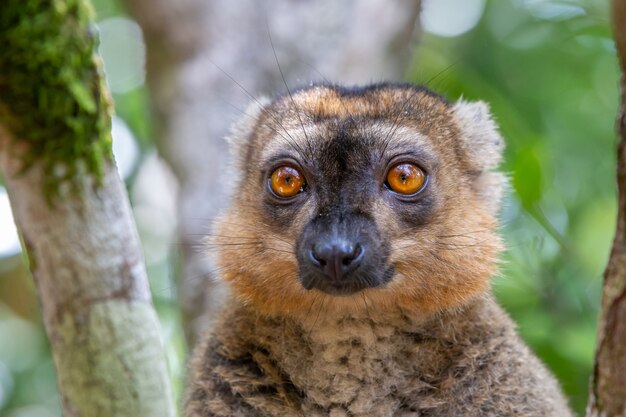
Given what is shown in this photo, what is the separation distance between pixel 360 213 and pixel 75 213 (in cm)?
160

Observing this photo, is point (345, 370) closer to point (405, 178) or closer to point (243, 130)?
point (405, 178)

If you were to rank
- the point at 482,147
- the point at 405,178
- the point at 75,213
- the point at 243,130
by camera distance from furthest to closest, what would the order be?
the point at 243,130
the point at 482,147
the point at 405,178
the point at 75,213

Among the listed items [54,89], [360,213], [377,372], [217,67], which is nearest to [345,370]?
[377,372]

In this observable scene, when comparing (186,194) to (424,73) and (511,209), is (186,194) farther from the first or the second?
(424,73)

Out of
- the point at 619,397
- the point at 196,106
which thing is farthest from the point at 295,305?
the point at 196,106

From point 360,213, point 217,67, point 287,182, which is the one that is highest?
point 217,67

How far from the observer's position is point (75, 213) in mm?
2908

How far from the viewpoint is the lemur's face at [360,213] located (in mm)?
4043

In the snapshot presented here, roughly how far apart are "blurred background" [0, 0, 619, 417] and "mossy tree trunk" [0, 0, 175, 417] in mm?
2479

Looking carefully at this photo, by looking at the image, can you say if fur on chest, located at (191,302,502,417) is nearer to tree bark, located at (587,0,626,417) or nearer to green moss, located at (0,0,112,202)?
tree bark, located at (587,0,626,417)

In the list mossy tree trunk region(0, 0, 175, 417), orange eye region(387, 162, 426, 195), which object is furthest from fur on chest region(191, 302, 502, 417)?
mossy tree trunk region(0, 0, 175, 417)

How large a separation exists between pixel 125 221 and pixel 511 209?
3782 mm

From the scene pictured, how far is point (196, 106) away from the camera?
668cm

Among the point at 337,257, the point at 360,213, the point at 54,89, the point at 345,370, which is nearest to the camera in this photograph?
the point at 54,89
